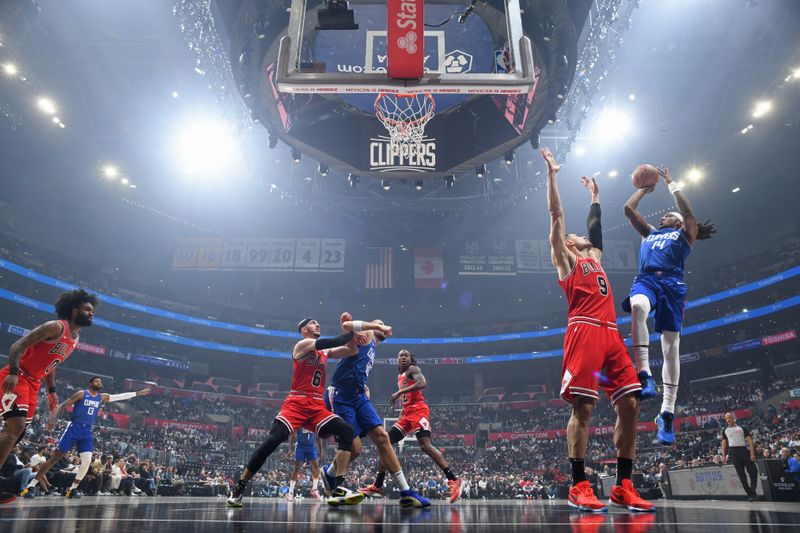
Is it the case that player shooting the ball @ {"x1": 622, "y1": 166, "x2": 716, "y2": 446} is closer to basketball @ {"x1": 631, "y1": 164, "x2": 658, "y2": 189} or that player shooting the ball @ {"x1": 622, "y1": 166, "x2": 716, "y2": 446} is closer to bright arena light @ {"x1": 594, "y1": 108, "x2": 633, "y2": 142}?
basketball @ {"x1": 631, "y1": 164, "x2": 658, "y2": 189}

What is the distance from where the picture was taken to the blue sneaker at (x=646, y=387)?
3.83 metres

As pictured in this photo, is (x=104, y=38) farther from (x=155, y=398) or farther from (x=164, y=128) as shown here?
(x=155, y=398)

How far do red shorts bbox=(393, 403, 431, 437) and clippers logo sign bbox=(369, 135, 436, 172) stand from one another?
4862 mm

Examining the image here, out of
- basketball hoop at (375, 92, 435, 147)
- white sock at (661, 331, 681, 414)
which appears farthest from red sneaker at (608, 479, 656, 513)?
basketball hoop at (375, 92, 435, 147)

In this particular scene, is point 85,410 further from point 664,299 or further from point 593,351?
point 664,299

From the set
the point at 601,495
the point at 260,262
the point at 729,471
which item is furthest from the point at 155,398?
the point at 729,471

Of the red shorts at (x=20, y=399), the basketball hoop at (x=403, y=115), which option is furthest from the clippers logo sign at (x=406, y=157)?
the red shorts at (x=20, y=399)

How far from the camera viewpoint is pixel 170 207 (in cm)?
2906

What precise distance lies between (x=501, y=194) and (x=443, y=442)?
17522 millimetres

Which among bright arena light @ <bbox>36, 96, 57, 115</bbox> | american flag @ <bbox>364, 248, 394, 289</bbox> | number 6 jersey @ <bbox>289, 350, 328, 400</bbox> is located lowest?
number 6 jersey @ <bbox>289, 350, 328, 400</bbox>

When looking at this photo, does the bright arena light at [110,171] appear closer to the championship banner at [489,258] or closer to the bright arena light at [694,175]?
the championship banner at [489,258]

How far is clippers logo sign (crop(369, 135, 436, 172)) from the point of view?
32.0 ft

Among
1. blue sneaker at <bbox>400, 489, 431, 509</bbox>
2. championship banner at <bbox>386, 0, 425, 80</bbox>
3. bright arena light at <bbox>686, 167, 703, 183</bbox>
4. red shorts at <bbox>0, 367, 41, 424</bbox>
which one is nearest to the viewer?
red shorts at <bbox>0, 367, 41, 424</bbox>

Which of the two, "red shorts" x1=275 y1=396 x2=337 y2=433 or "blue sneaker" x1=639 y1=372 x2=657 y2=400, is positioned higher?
"blue sneaker" x1=639 y1=372 x2=657 y2=400
